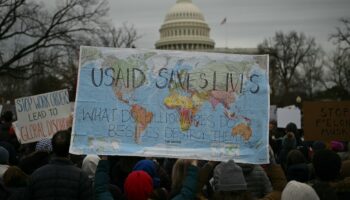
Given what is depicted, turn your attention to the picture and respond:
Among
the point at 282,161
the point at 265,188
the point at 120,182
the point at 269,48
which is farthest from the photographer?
the point at 269,48

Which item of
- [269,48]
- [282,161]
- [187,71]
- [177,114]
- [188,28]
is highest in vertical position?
[188,28]

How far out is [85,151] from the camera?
4.67 m

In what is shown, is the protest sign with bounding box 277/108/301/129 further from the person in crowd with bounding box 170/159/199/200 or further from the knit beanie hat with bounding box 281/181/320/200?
the knit beanie hat with bounding box 281/181/320/200

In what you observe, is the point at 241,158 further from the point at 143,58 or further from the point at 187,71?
the point at 143,58

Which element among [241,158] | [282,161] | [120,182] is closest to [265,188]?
[241,158]

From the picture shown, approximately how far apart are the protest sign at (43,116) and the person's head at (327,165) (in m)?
4.54

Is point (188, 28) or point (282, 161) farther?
point (188, 28)

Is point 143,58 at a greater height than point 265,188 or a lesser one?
greater

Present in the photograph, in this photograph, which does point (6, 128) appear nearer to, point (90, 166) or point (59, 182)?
point (90, 166)

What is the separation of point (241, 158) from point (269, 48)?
224ft

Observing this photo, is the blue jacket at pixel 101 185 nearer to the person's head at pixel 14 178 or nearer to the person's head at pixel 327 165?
the person's head at pixel 14 178

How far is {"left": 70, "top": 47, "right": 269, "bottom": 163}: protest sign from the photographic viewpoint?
4.77 m

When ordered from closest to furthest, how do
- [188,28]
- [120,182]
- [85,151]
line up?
[85,151]
[120,182]
[188,28]

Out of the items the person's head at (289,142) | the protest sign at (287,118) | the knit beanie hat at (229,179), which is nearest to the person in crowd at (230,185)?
the knit beanie hat at (229,179)
